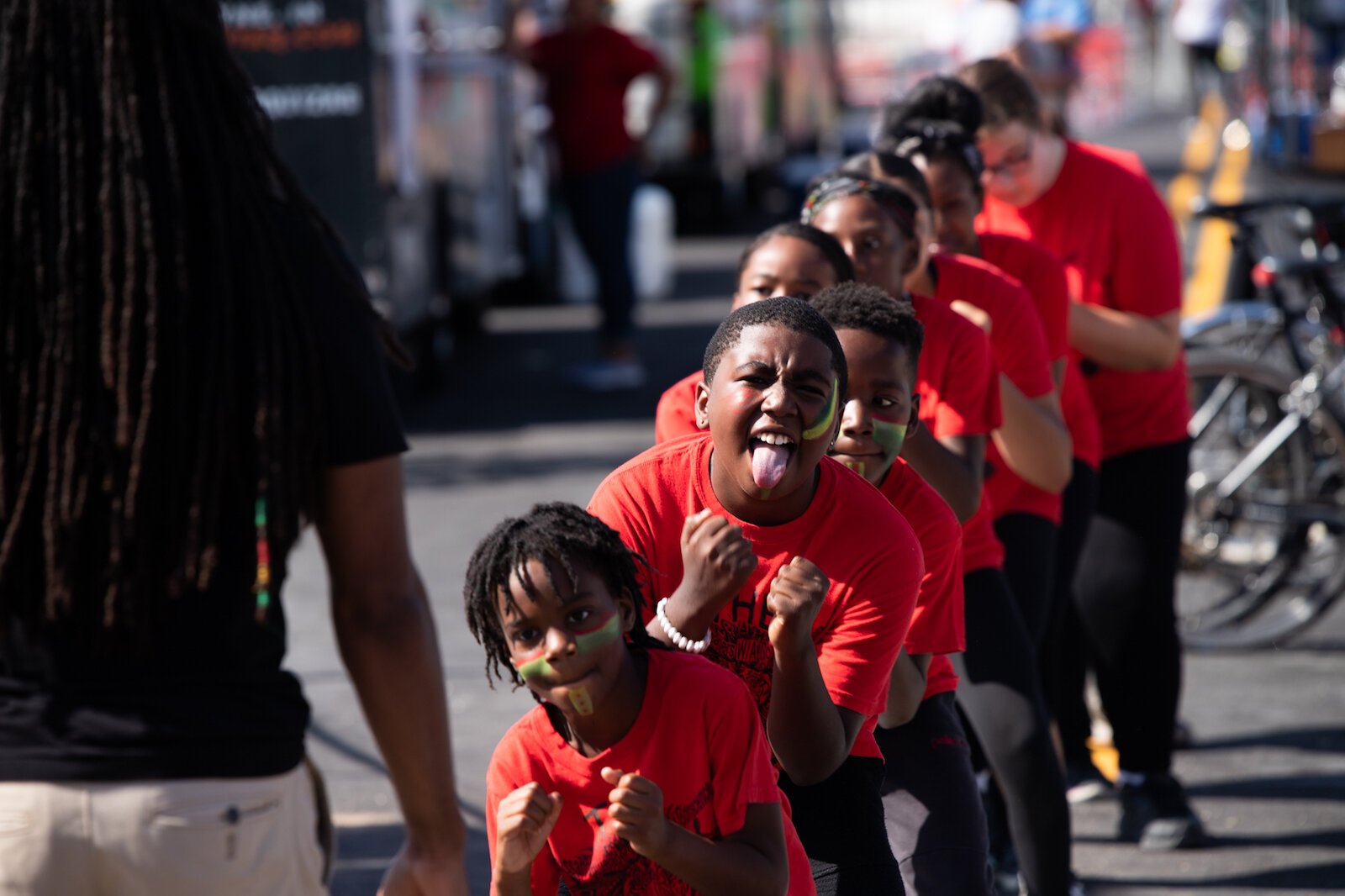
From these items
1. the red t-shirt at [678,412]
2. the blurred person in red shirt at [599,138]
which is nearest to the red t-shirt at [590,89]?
the blurred person in red shirt at [599,138]

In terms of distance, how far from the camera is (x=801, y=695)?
2.67 metres

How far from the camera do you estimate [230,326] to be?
2.07m

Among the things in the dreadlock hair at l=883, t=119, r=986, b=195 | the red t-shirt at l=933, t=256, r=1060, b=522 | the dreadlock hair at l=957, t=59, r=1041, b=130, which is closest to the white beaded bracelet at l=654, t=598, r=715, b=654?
the red t-shirt at l=933, t=256, r=1060, b=522

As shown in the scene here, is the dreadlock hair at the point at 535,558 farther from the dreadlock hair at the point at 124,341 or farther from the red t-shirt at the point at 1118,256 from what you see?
the red t-shirt at the point at 1118,256

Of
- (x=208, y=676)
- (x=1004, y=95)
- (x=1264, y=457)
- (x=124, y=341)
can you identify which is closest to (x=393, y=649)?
(x=208, y=676)

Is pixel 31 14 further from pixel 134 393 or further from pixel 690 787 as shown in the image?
pixel 690 787

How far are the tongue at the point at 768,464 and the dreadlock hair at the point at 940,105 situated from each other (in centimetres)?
201

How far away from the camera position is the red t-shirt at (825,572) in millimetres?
2822

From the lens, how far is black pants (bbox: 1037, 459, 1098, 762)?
4414mm

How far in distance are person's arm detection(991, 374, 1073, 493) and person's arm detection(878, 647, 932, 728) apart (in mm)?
770

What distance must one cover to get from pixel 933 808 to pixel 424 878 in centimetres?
120

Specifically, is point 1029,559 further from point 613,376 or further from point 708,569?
point 613,376

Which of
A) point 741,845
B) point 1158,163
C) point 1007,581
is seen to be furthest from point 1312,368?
point 1158,163

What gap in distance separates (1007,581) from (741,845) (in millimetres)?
1689
